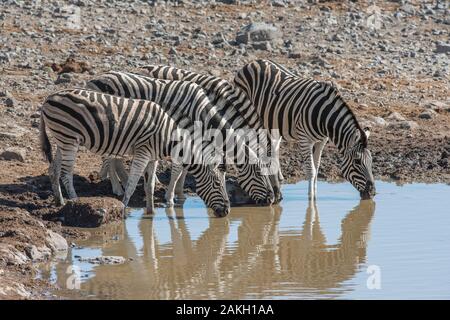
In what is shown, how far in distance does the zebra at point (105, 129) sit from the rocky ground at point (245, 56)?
0.70 metres

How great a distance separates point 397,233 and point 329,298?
285 centimetres

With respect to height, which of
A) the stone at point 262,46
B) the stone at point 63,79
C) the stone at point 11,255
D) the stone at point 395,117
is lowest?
the stone at point 11,255

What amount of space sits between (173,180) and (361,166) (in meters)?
2.47

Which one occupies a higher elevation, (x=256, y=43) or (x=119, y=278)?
(x=256, y=43)

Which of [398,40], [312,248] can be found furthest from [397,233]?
[398,40]

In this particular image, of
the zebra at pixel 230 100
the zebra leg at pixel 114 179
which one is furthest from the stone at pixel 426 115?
the zebra leg at pixel 114 179

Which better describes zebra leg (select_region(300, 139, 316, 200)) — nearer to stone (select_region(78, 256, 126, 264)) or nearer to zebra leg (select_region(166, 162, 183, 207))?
zebra leg (select_region(166, 162, 183, 207))

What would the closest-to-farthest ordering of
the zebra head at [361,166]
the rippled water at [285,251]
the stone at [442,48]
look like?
1. the rippled water at [285,251]
2. the zebra head at [361,166]
3. the stone at [442,48]

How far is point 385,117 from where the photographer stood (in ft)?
63.2

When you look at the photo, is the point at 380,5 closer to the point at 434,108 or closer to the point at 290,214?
the point at 434,108

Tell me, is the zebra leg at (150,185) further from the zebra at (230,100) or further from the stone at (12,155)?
the stone at (12,155)

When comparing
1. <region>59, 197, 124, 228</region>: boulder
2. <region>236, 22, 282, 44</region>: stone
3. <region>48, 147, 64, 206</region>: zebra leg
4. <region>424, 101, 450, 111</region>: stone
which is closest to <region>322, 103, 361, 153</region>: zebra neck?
<region>59, 197, 124, 228</region>: boulder

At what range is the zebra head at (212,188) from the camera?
14211 millimetres
